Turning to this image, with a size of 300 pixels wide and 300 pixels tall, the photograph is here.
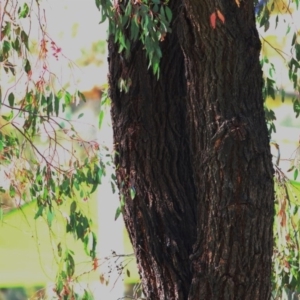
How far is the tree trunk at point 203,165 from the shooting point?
286cm

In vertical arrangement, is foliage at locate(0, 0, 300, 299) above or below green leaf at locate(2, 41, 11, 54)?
below

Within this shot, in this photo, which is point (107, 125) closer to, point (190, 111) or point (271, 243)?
point (190, 111)

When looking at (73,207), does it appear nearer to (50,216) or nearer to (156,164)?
(50,216)

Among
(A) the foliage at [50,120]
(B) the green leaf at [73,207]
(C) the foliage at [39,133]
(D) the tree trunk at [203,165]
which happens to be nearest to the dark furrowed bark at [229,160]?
(D) the tree trunk at [203,165]

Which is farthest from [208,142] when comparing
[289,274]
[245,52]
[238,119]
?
[289,274]

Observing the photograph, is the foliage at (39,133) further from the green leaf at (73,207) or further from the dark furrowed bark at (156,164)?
the dark furrowed bark at (156,164)

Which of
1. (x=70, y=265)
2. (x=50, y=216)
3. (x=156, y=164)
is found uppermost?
(x=156, y=164)

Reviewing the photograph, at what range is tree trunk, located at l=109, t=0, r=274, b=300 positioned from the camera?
9.39 ft

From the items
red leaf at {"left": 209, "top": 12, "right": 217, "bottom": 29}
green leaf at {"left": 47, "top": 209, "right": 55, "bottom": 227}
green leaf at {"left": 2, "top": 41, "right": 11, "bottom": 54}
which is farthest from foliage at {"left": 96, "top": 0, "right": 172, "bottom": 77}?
green leaf at {"left": 47, "top": 209, "right": 55, "bottom": 227}

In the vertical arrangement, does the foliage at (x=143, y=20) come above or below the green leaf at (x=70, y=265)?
above

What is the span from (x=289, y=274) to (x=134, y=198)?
1094 millimetres

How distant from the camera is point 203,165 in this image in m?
2.92

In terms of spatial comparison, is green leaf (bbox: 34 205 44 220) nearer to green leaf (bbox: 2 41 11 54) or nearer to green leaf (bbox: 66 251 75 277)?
green leaf (bbox: 66 251 75 277)

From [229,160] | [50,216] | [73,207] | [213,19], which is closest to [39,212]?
[50,216]
